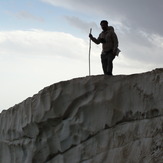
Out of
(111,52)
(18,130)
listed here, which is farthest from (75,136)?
(18,130)

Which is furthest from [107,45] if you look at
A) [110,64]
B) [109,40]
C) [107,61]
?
[110,64]

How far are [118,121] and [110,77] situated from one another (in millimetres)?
1054

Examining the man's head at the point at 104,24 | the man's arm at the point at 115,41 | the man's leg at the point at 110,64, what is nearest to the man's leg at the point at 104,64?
the man's leg at the point at 110,64

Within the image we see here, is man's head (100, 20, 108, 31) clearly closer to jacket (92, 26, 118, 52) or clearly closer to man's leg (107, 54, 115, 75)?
jacket (92, 26, 118, 52)

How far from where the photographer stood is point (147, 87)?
8.19m

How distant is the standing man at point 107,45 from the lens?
9719 mm

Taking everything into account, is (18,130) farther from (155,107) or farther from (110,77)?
(155,107)

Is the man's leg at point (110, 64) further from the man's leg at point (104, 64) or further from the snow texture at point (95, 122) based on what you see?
the snow texture at point (95, 122)

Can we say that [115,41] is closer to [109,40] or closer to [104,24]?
[109,40]

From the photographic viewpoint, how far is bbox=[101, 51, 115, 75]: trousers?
9.70 m

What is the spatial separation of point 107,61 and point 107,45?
39cm

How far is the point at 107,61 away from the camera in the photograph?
983 centimetres

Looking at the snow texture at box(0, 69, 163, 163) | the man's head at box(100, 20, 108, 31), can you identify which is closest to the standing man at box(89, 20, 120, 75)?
the man's head at box(100, 20, 108, 31)

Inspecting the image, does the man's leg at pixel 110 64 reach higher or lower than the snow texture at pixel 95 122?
higher
